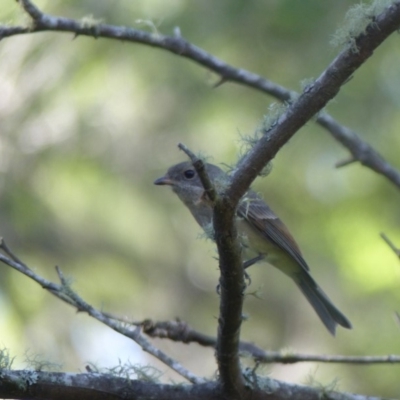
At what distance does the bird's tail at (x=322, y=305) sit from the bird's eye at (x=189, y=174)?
1054 millimetres

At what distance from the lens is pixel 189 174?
5199 millimetres

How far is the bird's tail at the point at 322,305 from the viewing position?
5.34 meters

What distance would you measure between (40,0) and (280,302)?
3480mm

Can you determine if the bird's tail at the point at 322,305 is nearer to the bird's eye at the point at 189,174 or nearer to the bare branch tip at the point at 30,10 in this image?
the bird's eye at the point at 189,174

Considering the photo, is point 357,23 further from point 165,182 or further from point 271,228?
point 165,182

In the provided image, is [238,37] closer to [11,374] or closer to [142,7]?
[142,7]

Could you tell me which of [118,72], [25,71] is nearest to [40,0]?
[25,71]

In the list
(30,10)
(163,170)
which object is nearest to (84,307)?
(30,10)

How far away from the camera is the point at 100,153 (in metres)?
6.93

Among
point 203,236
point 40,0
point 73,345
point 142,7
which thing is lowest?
point 203,236

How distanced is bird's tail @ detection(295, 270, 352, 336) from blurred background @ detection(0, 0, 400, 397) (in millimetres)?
657

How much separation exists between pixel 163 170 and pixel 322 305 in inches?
88.7

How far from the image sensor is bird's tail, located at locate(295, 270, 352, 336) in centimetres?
534

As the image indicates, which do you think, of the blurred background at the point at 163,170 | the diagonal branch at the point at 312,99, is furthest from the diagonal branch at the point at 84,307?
the blurred background at the point at 163,170
